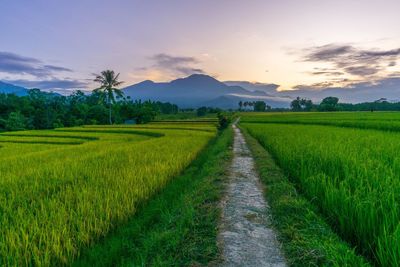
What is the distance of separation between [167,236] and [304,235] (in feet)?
6.06

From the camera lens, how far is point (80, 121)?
49.0 metres

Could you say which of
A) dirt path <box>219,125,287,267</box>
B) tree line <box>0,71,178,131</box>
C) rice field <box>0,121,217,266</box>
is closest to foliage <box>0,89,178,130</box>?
tree line <box>0,71,178,131</box>

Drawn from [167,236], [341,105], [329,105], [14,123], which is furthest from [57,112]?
[341,105]

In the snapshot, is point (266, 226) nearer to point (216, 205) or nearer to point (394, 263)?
point (216, 205)

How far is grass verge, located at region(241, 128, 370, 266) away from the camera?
2.71m

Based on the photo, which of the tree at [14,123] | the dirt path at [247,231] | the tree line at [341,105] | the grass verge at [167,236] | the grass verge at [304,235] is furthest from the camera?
the tree line at [341,105]

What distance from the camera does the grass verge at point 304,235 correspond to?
2.71 m

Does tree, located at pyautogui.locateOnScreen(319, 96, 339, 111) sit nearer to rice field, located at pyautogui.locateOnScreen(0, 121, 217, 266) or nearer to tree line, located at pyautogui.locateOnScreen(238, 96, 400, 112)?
tree line, located at pyautogui.locateOnScreen(238, 96, 400, 112)

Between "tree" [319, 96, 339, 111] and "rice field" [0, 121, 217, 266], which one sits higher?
"tree" [319, 96, 339, 111]

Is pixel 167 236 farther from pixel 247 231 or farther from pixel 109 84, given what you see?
pixel 109 84

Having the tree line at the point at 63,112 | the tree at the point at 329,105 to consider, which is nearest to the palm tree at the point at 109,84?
the tree line at the point at 63,112

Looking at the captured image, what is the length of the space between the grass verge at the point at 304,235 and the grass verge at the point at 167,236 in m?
0.96

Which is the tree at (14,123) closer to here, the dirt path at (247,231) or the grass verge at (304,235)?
the dirt path at (247,231)

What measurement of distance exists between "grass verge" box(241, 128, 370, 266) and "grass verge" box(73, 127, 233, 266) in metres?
0.96
